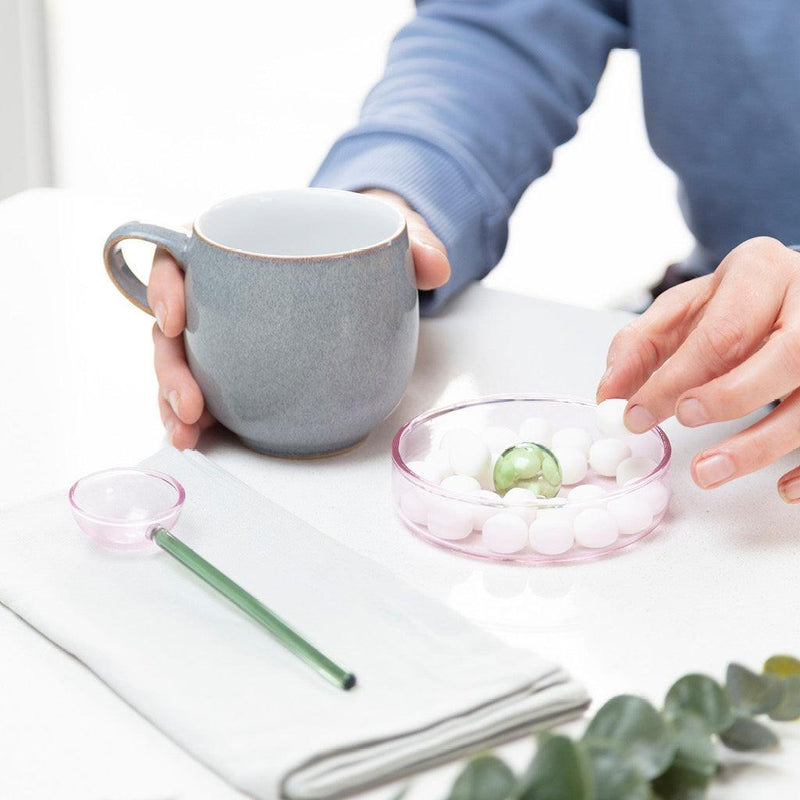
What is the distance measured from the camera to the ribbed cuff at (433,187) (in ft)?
2.58

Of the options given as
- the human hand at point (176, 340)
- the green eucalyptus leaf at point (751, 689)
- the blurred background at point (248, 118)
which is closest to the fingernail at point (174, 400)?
the human hand at point (176, 340)

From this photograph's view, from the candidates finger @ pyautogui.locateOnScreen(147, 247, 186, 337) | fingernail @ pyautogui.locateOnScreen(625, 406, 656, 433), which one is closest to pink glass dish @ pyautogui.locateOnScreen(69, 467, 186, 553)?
finger @ pyautogui.locateOnScreen(147, 247, 186, 337)

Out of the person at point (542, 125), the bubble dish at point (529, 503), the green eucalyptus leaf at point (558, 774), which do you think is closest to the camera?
the green eucalyptus leaf at point (558, 774)

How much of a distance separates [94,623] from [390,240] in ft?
0.77

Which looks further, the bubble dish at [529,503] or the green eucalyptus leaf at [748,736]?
the bubble dish at [529,503]

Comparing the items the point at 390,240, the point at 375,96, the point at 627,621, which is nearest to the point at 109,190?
the point at 375,96

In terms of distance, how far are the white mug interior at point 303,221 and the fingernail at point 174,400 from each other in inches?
3.3

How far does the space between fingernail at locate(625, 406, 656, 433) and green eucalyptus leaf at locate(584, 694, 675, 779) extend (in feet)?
0.69

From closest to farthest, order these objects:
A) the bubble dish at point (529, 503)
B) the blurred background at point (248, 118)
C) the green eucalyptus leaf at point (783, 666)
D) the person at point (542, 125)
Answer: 1. the green eucalyptus leaf at point (783, 666)
2. the bubble dish at point (529, 503)
3. the person at point (542, 125)
4. the blurred background at point (248, 118)

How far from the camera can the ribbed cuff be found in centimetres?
79

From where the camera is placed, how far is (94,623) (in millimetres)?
460

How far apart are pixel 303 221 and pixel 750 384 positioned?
254 mm

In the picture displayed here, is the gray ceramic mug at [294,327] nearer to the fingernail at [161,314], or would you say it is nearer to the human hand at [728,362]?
the fingernail at [161,314]

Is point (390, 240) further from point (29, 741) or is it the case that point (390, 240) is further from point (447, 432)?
point (29, 741)
